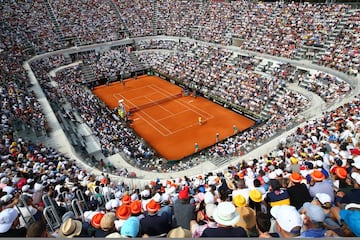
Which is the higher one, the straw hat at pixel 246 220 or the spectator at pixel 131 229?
the spectator at pixel 131 229

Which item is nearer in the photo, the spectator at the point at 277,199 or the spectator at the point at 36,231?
the spectator at the point at 36,231

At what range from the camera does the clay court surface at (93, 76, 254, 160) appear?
2569cm

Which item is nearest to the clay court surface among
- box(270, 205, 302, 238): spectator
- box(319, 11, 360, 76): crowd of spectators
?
box(319, 11, 360, 76): crowd of spectators

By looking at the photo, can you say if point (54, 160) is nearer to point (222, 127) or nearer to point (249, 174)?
point (249, 174)

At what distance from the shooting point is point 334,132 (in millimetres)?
13398

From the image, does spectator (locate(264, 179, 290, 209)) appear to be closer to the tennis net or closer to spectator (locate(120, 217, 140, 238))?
spectator (locate(120, 217, 140, 238))

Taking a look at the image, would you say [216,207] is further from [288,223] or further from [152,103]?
[152,103]

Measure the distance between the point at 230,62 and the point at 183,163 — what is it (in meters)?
22.1

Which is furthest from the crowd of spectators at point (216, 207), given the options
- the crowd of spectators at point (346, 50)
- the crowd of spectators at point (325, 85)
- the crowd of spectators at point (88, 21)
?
the crowd of spectators at point (88, 21)

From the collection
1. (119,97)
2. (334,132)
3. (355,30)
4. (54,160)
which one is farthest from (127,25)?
(334,132)

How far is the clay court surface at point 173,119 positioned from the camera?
25.7 metres

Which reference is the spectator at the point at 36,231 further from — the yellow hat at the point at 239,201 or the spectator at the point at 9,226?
the yellow hat at the point at 239,201

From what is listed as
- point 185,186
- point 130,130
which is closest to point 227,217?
point 185,186

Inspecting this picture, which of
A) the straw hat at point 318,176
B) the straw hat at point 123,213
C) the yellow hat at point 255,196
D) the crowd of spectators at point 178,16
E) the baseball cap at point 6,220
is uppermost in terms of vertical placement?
the crowd of spectators at point 178,16
